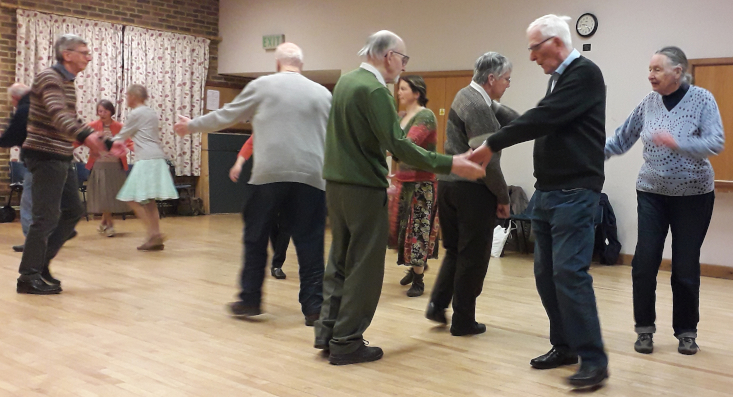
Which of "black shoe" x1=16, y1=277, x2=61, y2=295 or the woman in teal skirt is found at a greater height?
the woman in teal skirt

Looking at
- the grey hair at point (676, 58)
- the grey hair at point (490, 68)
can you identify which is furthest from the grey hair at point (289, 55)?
the grey hair at point (676, 58)

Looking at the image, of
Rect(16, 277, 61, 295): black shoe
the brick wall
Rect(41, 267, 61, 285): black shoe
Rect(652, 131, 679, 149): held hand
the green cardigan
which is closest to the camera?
the green cardigan

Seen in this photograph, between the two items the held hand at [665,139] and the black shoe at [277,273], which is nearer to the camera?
the held hand at [665,139]

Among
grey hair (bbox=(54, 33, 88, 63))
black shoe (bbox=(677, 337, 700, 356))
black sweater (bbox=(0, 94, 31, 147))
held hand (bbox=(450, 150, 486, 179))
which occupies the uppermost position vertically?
grey hair (bbox=(54, 33, 88, 63))

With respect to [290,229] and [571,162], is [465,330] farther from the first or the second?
[571,162]

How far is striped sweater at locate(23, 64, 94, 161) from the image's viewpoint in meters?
3.95

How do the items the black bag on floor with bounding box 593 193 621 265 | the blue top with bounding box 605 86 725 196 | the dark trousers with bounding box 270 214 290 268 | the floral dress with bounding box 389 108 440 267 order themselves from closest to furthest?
the blue top with bounding box 605 86 725 196 < the floral dress with bounding box 389 108 440 267 < the dark trousers with bounding box 270 214 290 268 < the black bag on floor with bounding box 593 193 621 265

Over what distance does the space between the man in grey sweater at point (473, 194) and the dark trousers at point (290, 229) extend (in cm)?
65

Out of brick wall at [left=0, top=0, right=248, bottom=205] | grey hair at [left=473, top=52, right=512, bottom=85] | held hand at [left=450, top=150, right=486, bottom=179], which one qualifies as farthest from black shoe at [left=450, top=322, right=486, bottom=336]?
brick wall at [left=0, top=0, right=248, bottom=205]

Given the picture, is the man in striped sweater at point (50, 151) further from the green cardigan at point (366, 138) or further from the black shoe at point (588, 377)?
the black shoe at point (588, 377)

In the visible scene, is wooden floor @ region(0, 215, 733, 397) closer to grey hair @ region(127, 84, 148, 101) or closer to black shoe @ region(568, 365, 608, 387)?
black shoe @ region(568, 365, 608, 387)

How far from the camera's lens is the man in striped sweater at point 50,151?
3996 mm

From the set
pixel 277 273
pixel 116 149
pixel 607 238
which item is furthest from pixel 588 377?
pixel 607 238

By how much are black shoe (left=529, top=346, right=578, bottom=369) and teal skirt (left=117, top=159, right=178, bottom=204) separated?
4.39m
